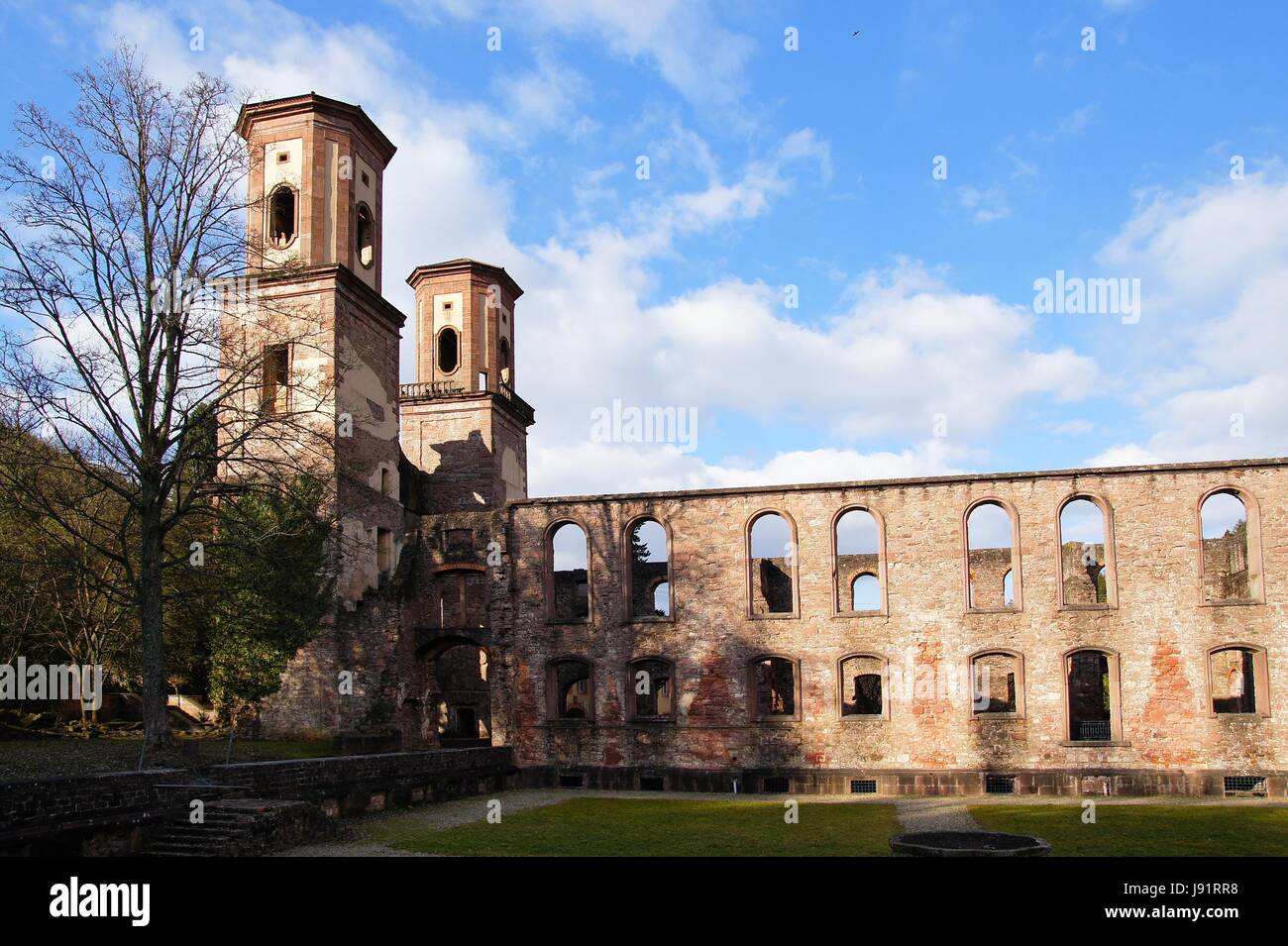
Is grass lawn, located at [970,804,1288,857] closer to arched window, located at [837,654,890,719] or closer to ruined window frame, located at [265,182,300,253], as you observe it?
arched window, located at [837,654,890,719]

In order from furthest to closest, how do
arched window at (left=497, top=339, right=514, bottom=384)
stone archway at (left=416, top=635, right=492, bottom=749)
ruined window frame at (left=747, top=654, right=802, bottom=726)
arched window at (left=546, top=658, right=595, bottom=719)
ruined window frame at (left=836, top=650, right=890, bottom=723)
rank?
arched window at (left=497, top=339, right=514, bottom=384) < stone archway at (left=416, top=635, right=492, bottom=749) < arched window at (left=546, top=658, right=595, bottom=719) < ruined window frame at (left=747, top=654, right=802, bottom=726) < ruined window frame at (left=836, top=650, right=890, bottom=723)

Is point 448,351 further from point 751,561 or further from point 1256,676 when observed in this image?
point 1256,676

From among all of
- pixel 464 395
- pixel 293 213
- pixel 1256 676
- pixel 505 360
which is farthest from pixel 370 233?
pixel 1256 676

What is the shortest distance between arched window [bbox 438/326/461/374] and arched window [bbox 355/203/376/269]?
958 cm

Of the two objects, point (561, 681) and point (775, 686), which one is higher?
point (561, 681)

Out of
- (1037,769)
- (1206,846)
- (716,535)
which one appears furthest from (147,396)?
(1037,769)

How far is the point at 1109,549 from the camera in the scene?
79.0ft

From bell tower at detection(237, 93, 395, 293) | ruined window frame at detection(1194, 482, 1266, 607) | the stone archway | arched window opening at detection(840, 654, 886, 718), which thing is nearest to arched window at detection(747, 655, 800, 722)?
arched window opening at detection(840, 654, 886, 718)

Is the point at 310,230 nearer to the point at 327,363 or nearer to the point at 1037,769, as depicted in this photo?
the point at 327,363

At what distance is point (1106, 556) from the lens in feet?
78.6

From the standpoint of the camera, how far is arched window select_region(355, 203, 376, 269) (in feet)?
94.7

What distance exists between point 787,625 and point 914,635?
2893mm
